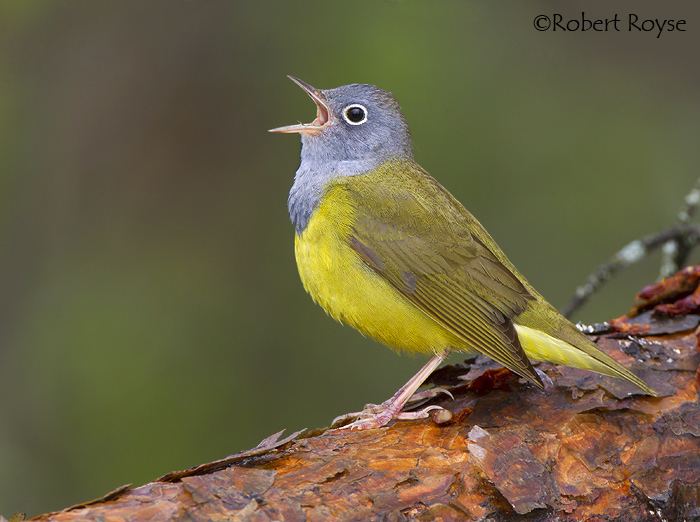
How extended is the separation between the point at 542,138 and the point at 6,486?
535 cm

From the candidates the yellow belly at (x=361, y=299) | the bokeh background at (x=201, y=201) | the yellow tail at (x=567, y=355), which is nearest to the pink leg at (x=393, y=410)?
the yellow belly at (x=361, y=299)

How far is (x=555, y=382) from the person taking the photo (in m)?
4.75

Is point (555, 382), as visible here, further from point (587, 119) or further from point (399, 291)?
point (587, 119)

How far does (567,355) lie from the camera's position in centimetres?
482

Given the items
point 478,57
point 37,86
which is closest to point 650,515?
point 478,57

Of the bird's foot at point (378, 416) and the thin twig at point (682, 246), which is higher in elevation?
the thin twig at point (682, 246)

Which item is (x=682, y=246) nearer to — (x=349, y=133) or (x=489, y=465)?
(x=349, y=133)

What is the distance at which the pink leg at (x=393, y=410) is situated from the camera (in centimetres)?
441

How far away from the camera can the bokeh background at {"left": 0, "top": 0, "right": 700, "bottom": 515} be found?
805 centimetres

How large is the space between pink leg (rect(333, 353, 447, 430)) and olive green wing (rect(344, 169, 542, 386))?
0.24m

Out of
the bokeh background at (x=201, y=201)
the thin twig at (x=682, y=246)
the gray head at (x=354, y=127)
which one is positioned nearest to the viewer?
the thin twig at (x=682, y=246)

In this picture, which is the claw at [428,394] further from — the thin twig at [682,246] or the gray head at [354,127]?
the thin twig at [682,246]

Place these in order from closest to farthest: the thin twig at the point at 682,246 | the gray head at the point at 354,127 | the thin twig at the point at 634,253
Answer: the thin twig at the point at 634,253 < the thin twig at the point at 682,246 < the gray head at the point at 354,127

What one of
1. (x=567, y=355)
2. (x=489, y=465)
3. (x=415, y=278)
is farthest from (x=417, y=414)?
(x=415, y=278)
